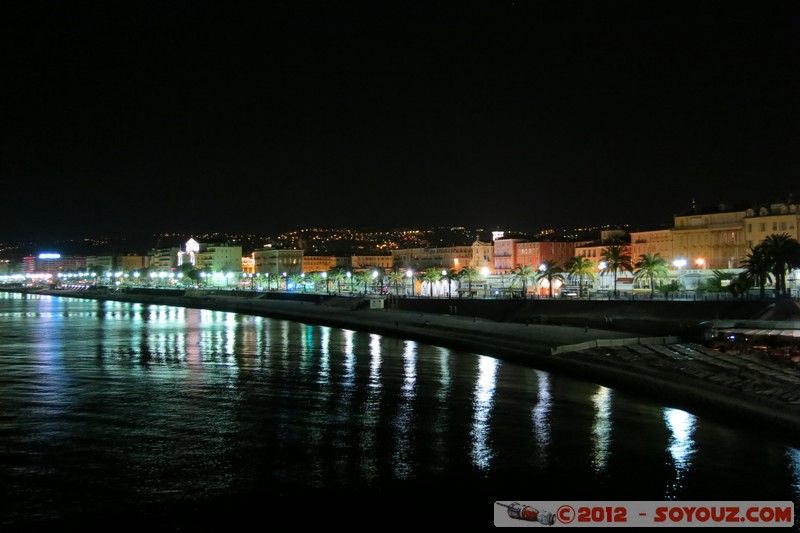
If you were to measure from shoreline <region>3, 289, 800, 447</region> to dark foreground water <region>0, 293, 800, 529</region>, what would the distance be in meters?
1.04

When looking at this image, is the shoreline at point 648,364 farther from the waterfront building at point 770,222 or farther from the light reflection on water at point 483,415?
the waterfront building at point 770,222

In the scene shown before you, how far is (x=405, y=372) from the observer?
34.2 m

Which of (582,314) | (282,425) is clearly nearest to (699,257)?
(582,314)

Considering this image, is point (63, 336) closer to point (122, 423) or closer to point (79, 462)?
point (122, 423)

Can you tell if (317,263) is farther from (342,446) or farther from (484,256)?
(342,446)

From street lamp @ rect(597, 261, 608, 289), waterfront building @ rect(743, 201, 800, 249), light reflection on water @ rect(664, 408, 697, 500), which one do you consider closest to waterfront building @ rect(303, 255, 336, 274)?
street lamp @ rect(597, 261, 608, 289)

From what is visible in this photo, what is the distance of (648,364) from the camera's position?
30656 mm

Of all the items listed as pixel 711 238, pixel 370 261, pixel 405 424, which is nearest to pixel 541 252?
pixel 711 238

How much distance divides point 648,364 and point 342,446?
640 inches

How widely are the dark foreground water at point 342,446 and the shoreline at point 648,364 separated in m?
1.04

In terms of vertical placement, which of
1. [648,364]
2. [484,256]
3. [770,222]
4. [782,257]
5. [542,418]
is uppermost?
[770,222]

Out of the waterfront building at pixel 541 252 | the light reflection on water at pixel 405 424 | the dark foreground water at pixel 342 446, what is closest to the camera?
the dark foreground water at pixel 342 446

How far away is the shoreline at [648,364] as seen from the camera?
22.5 meters

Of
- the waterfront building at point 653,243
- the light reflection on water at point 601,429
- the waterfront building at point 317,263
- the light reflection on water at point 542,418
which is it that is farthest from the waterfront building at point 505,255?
the light reflection on water at point 601,429
